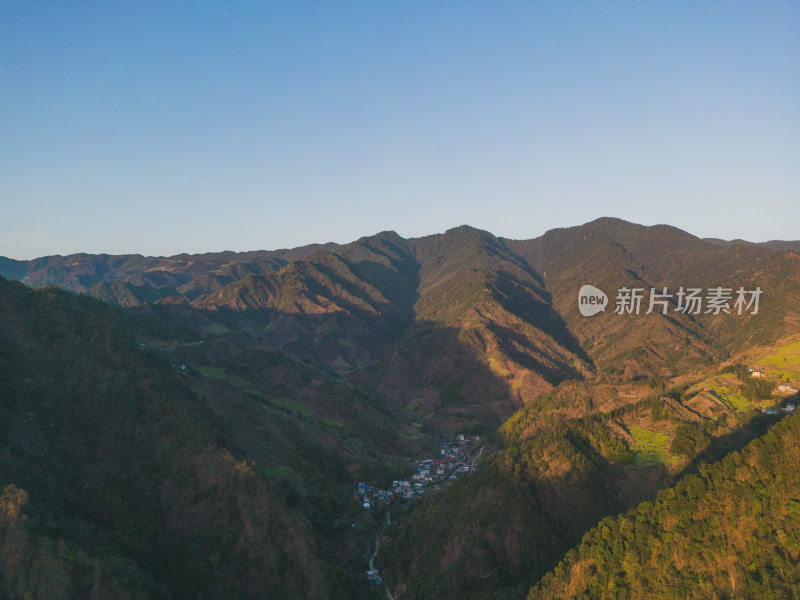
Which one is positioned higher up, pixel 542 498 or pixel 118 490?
pixel 542 498

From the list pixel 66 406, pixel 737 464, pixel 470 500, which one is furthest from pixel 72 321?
pixel 737 464

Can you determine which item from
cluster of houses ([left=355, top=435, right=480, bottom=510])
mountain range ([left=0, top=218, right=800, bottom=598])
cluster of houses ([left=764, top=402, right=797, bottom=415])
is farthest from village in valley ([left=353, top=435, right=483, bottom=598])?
cluster of houses ([left=764, top=402, right=797, bottom=415])

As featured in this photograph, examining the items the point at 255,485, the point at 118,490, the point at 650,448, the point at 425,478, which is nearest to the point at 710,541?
the point at 650,448

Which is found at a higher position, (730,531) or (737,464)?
(737,464)

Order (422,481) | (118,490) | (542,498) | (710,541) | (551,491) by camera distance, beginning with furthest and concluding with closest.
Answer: (422,481) < (551,491) < (542,498) < (118,490) < (710,541)

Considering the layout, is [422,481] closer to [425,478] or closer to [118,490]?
[425,478]

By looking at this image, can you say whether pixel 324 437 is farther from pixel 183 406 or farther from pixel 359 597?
pixel 359 597
